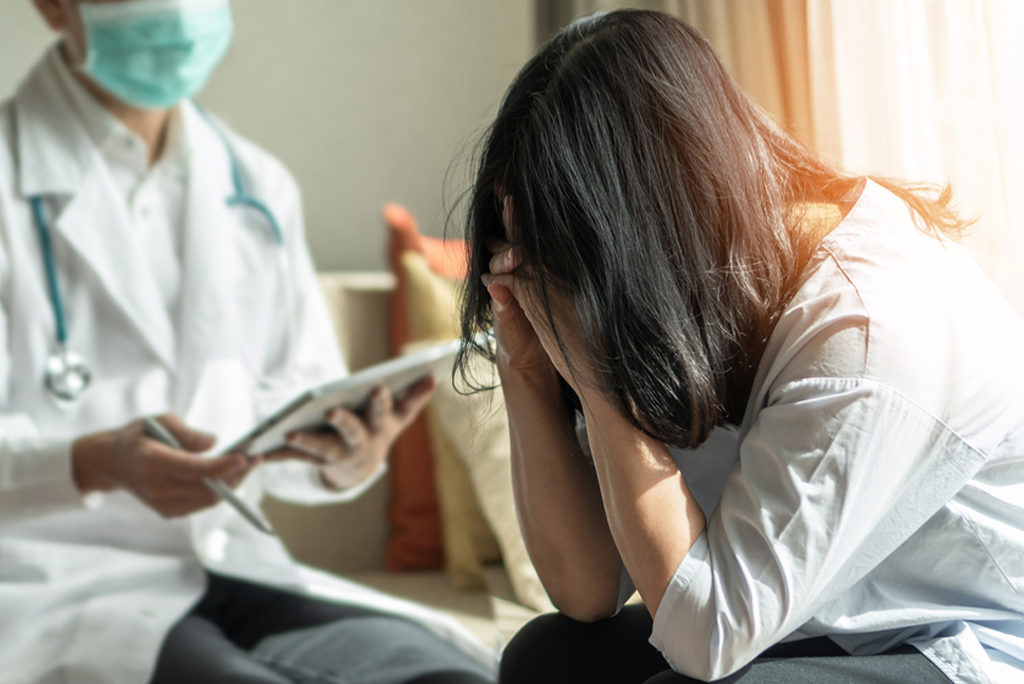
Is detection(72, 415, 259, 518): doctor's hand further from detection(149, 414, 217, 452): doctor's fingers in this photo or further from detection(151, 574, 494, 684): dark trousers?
detection(151, 574, 494, 684): dark trousers

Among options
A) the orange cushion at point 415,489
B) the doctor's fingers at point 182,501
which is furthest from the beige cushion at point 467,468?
the doctor's fingers at point 182,501

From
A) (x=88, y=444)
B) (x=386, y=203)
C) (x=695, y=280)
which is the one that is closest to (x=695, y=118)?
(x=695, y=280)

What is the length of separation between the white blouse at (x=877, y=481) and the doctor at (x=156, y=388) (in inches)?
17.4

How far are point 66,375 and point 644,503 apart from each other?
2.49 ft

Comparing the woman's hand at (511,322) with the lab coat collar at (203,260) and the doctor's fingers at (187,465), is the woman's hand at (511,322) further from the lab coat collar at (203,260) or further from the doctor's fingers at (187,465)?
the lab coat collar at (203,260)

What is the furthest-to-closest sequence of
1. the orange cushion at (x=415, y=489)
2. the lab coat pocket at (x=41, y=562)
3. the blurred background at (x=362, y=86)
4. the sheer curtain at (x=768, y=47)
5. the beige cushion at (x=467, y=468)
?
the blurred background at (x=362, y=86)
the orange cushion at (x=415, y=489)
the beige cushion at (x=467, y=468)
the lab coat pocket at (x=41, y=562)
the sheer curtain at (x=768, y=47)

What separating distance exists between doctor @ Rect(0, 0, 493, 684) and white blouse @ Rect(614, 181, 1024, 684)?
443 millimetres

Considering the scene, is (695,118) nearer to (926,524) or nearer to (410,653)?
(926,524)

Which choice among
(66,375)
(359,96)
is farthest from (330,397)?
(359,96)

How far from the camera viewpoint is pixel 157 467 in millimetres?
828

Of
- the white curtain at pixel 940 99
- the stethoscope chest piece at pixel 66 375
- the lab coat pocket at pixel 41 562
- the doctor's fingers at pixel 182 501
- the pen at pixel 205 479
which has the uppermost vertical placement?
the white curtain at pixel 940 99

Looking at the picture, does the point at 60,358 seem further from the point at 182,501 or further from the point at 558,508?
the point at 558,508

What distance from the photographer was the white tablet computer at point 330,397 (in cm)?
75

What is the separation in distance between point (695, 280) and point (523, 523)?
0.85 ft
